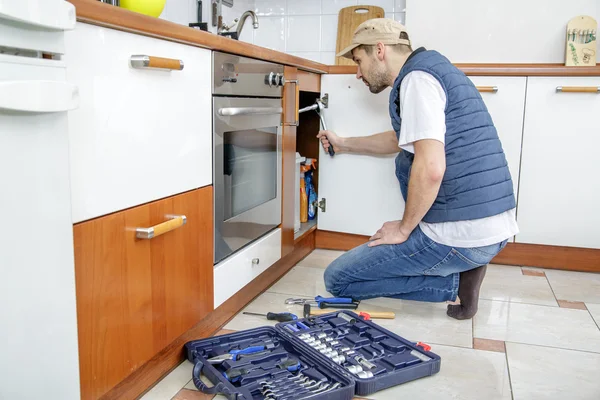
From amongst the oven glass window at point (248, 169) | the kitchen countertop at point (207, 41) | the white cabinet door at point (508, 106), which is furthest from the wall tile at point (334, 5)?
the oven glass window at point (248, 169)

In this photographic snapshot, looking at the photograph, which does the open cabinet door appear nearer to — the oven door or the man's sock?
the oven door

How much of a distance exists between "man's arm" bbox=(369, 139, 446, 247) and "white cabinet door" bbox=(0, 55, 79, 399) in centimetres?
115

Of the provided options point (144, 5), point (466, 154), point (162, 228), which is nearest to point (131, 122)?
point (162, 228)

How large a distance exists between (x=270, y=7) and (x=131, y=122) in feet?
7.99

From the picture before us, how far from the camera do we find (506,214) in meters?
2.02

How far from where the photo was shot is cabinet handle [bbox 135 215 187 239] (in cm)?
138

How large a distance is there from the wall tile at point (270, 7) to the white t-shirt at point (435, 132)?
6.03 feet

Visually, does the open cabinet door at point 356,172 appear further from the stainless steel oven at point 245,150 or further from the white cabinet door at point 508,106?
the stainless steel oven at point 245,150

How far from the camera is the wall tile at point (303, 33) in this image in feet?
11.4

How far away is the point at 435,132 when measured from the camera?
71.9 inches

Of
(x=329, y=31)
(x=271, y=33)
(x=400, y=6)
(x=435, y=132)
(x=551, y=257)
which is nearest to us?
(x=435, y=132)

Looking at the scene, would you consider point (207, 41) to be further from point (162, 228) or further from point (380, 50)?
point (380, 50)

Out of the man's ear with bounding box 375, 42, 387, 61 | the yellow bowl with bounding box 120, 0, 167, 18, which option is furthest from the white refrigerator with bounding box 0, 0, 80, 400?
the man's ear with bounding box 375, 42, 387, 61

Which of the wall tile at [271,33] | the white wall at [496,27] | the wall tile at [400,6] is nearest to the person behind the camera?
the white wall at [496,27]
